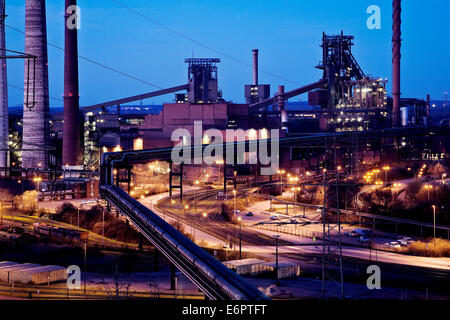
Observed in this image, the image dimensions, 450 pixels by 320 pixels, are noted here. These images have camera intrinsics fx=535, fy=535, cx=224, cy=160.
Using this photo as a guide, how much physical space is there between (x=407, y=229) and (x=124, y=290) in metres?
13.2

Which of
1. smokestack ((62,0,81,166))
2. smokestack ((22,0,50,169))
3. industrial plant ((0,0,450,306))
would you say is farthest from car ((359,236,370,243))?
smokestack ((22,0,50,169))

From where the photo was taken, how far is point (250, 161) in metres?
31.7

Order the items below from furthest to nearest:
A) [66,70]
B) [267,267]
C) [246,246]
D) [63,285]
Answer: [66,70], [246,246], [267,267], [63,285]

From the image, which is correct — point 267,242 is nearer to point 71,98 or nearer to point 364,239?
point 364,239

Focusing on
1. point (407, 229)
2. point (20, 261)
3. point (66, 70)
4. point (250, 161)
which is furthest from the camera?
point (250, 161)

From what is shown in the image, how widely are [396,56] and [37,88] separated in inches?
863

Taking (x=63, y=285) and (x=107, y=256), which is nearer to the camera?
(x=63, y=285)

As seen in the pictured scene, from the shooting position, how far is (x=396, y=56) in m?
34.3

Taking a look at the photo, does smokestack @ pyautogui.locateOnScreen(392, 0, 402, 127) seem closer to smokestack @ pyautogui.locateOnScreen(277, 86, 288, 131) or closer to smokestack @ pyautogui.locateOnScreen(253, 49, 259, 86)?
smokestack @ pyautogui.locateOnScreen(277, 86, 288, 131)

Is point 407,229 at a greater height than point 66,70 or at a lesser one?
lesser

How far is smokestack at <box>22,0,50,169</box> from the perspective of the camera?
26.8m

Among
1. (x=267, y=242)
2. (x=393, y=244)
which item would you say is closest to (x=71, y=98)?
(x=267, y=242)
